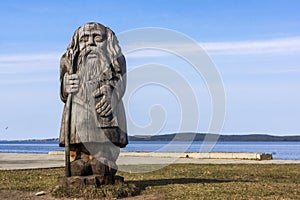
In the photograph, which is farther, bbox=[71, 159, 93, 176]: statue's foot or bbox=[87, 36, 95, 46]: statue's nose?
bbox=[87, 36, 95, 46]: statue's nose

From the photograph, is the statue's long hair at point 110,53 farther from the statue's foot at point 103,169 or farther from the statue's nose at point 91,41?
the statue's foot at point 103,169

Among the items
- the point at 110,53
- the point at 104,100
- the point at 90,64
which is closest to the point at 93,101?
the point at 104,100

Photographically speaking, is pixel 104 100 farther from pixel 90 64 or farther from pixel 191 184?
pixel 191 184

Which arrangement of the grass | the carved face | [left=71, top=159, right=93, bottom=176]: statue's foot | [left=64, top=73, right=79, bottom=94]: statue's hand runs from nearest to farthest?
the grass, [left=71, top=159, right=93, bottom=176]: statue's foot, [left=64, top=73, right=79, bottom=94]: statue's hand, the carved face

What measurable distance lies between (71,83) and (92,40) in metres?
1.06

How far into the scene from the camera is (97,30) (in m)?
12.8

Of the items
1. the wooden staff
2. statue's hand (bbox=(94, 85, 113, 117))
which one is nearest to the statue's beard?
statue's hand (bbox=(94, 85, 113, 117))

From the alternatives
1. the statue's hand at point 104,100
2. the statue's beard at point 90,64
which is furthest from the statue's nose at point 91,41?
the statue's hand at point 104,100

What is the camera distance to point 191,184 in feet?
47.3

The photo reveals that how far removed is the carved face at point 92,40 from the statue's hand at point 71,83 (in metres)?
0.55

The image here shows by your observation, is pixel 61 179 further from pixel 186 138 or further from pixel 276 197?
pixel 276 197

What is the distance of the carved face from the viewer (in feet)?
41.8

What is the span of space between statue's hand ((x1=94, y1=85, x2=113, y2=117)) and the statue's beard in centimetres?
36

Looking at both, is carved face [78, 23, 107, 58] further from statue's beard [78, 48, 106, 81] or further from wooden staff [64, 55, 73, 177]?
wooden staff [64, 55, 73, 177]
